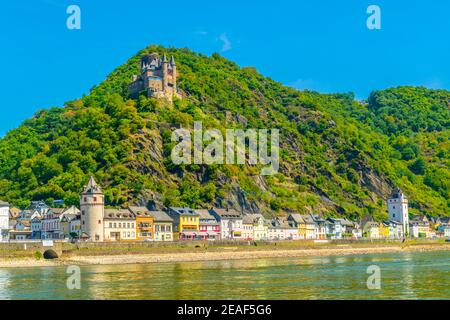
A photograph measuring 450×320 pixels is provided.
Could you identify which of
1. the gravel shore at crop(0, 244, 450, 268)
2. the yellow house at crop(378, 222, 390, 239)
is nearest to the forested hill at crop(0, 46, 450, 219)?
the yellow house at crop(378, 222, 390, 239)

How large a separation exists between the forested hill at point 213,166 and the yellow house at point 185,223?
526 centimetres

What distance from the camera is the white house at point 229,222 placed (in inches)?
3932

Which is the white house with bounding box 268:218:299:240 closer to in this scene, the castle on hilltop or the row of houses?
the row of houses

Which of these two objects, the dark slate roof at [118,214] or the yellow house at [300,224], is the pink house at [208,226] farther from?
the yellow house at [300,224]

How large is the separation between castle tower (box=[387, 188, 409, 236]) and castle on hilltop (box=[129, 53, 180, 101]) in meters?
48.8

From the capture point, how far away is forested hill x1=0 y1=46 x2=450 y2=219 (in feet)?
350

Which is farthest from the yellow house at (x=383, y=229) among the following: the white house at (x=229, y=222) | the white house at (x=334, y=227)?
the white house at (x=229, y=222)

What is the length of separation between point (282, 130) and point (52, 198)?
64.2 metres

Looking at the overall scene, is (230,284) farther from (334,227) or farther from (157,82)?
(157,82)

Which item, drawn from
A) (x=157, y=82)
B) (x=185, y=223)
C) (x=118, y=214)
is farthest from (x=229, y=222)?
(x=157, y=82)

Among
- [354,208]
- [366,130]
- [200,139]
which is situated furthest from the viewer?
[366,130]
